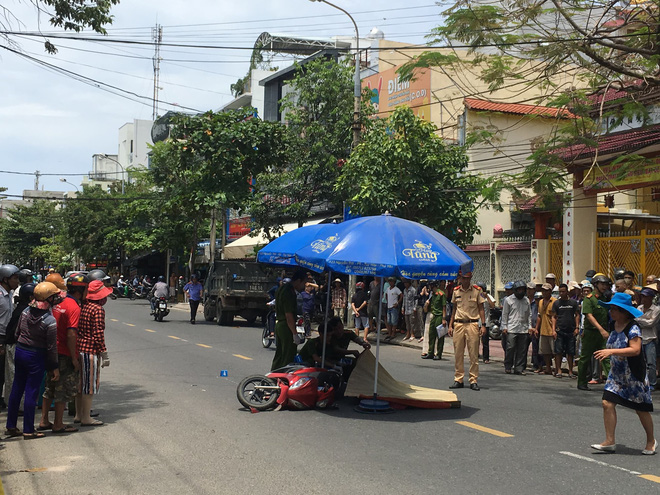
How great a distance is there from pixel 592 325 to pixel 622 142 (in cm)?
714

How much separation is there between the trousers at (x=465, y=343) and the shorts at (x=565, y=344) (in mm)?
2829

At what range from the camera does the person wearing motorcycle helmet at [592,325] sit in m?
11.9

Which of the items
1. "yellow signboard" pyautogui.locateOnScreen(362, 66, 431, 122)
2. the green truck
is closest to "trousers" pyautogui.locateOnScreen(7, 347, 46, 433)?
the green truck

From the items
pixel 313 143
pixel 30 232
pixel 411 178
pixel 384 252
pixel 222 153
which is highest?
pixel 313 143

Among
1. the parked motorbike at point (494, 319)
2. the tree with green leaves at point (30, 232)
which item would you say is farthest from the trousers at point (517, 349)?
the tree with green leaves at point (30, 232)

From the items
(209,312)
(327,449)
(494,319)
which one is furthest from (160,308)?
(327,449)

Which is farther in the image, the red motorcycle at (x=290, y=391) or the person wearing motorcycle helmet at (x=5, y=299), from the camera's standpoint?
the red motorcycle at (x=290, y=391)

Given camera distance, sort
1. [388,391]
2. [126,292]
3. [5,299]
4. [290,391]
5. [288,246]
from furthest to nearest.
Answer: [126,292], [288,246], [388,391], [290,391], [5,299]

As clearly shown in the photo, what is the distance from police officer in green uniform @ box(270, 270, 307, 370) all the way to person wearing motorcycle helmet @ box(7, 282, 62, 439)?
11.2ft

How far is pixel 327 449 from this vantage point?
7.34 m

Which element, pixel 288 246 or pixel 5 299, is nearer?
pixel 5 299

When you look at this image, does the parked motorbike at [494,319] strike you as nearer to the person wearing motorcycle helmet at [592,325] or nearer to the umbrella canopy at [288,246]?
the person wearing motorcycle helmet at [592,325]

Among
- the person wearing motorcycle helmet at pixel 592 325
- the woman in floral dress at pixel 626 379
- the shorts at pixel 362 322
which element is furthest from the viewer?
the shorts at pixel 362 322

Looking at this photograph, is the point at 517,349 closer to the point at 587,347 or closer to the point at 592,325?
the point at 587,347
